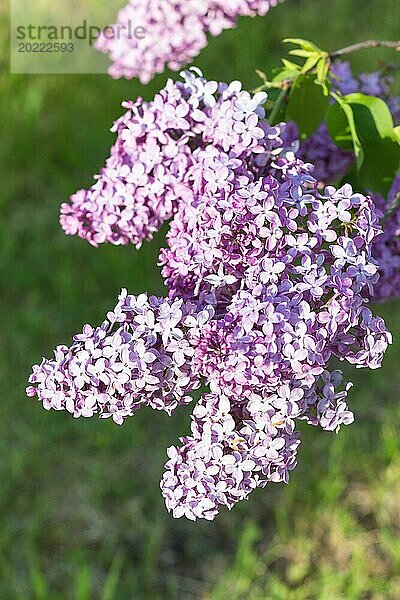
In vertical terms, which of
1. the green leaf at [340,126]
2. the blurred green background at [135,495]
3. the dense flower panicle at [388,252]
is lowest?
the blurred green background at [135,495]

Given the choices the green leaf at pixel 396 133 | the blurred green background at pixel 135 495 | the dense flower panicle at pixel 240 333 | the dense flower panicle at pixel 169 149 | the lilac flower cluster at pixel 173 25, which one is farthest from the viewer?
the blurred green background at pixel 135 495

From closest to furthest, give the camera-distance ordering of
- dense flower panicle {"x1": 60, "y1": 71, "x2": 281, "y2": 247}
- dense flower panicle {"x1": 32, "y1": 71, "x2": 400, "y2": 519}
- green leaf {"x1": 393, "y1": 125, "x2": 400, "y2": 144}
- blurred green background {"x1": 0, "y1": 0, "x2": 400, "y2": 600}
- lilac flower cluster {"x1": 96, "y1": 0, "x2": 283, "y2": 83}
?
dense flower panicle {"x1": 32, "y1": 71, "x2": 400, "y2": 519}, dense flower panicle {"x1": 60, "y1": 71, "x2": 281, "y2": 247}, green leaf {"x1": 393, "y1": 125, "x2": 400, "y2": 144}, lilac flower cluster {"x1": 96, "y1": 0, "x2": 283, "y2": 83}, blurred green background {"x1": 0, "y1": 0, "x2": 400, "y2": 600}

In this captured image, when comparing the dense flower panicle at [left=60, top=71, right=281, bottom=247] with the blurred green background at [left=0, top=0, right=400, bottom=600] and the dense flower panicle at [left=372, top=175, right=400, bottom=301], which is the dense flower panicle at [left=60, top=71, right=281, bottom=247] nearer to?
the dense flower panicle at [left=372, top=175, right=400, bottom=301]

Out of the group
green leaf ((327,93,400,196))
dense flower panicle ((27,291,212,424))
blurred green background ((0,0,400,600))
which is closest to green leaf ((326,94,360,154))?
green leaf ((327,93,400,196))

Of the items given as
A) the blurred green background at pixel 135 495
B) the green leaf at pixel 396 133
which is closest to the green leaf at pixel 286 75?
the green leaf at pixel 396 133

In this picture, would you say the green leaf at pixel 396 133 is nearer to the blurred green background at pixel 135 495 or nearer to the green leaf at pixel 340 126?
the green leaf at pixel 340 126

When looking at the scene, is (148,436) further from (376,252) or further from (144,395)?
(144,395)
